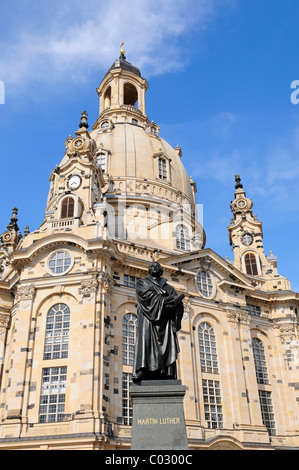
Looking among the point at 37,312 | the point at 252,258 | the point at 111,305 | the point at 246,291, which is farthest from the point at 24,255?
the point at 252,258

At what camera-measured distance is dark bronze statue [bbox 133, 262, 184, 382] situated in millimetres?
12508

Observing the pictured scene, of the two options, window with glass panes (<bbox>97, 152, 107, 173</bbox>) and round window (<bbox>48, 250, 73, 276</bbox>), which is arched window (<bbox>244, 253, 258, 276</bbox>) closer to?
window with glass panes (<bbox>97, 152, 107, 173</bbox>)

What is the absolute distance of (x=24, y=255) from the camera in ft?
117

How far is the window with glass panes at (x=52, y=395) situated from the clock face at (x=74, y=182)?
609 inches

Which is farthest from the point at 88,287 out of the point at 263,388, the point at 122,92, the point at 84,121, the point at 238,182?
the point at 122,92

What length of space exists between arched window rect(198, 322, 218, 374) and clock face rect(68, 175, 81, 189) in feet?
51.4

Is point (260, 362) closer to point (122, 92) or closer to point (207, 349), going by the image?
point (207, 349)

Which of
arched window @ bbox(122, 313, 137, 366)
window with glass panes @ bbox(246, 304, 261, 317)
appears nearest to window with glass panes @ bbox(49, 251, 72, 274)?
arched window @ bbox(122, 313, 137, 366)

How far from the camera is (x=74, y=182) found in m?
40.6

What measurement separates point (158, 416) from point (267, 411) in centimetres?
3093

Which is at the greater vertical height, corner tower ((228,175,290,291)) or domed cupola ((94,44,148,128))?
domed cupola ((94,44,148,128))

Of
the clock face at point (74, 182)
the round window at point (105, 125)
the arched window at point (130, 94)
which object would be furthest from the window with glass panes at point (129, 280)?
the arched window at point (130, 94)

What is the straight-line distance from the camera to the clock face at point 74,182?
4025 centimetres

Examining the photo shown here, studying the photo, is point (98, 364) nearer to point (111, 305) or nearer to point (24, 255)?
point (111, 305)
